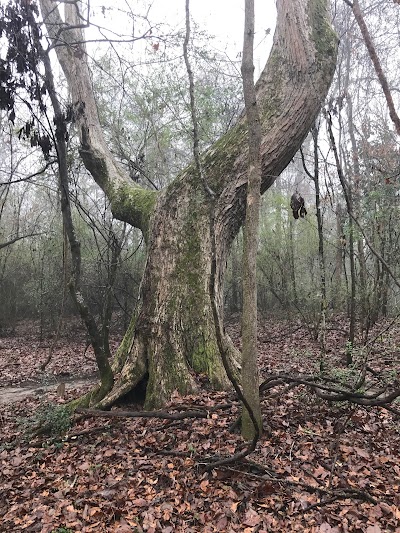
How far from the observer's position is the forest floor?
324 cm

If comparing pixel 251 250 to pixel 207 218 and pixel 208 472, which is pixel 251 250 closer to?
pixel 208 472

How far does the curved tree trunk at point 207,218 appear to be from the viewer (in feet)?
17.5

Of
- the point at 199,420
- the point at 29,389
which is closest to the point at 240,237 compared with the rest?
the point at 29,389

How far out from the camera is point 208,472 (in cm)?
373

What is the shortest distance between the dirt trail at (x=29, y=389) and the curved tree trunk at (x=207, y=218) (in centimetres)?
242

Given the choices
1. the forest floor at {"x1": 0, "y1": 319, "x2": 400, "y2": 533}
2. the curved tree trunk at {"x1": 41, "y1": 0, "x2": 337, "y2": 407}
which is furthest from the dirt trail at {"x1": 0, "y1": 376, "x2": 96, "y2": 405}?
the curved tree trunk at {"x1": 41, "y1": 0, "x2": 337, "y2": 407}

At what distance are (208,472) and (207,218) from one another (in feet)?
10.4

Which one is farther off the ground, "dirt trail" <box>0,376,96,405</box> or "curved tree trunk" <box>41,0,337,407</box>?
"curved tree trunk" <box>41,0,337,407</box>

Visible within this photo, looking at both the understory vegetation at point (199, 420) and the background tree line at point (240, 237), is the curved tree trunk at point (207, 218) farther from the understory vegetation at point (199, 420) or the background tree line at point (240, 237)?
the background tree line at point (240, 237)

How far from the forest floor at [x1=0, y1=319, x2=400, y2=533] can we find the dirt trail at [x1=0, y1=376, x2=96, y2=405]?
1764 mm

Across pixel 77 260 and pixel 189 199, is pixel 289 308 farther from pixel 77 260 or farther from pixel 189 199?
pixel 77 260

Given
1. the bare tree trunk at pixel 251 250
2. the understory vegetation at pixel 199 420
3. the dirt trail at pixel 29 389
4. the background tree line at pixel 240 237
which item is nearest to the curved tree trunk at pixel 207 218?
the understory vegetation at pixel 199 420

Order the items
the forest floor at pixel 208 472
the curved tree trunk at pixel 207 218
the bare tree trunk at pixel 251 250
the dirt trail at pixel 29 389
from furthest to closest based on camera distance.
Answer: the dirt trail at pixel 29 389, the curved tree trunk at pixel 207 218, the bare tree trunk at pixel 251 250, the forest floor at pixel 208 472

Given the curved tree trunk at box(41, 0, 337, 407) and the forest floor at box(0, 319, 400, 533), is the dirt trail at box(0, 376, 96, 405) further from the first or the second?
the curved tree trunk at box(41, 0, 337, 407)
